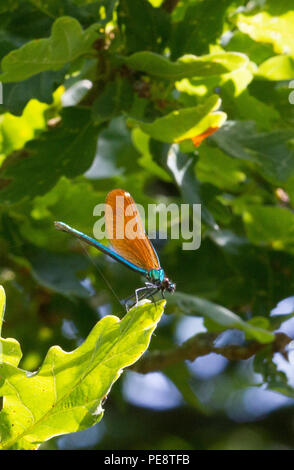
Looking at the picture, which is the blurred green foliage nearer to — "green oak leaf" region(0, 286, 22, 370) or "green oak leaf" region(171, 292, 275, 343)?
"green oak leaf" region(171, 292, 275, 343)

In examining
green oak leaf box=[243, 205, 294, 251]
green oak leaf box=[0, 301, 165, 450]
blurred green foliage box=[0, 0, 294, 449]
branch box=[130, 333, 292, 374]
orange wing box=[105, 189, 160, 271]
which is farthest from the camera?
green oak leaf box=[243, 205, 294, 251]

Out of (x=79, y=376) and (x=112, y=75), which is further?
(x=112, y=75)

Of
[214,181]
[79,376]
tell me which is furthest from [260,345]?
[79,376]

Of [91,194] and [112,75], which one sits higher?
[112,75]

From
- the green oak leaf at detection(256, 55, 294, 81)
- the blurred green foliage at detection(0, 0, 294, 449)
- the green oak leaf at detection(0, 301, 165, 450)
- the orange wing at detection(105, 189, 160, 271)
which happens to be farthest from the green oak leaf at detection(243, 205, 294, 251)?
the green oak leaf at detection(0, 301, 165, 450)

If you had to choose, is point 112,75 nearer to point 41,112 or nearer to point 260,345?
point 41,112

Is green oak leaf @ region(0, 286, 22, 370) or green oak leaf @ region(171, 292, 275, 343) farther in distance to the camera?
green oak leaf @ region(171, 292, 275, 343)
